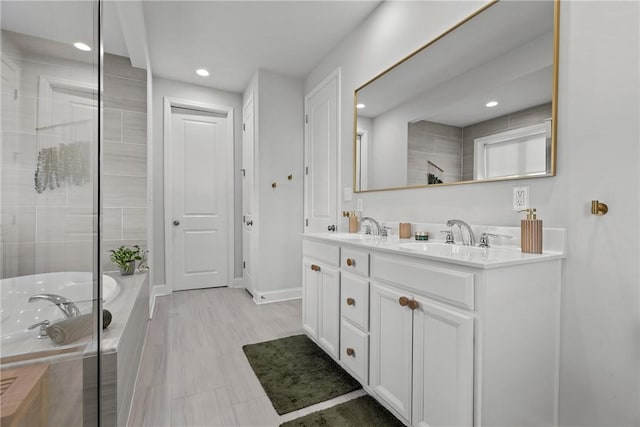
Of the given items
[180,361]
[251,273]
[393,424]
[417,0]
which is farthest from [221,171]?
[393,424]

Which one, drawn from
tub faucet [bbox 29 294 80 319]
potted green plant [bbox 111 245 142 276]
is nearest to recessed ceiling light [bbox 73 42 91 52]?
tub faucet [bbox 29 294 80 319]

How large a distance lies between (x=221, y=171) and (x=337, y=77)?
1994 mm

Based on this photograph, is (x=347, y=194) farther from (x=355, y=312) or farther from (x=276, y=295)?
(x=276, y=295)

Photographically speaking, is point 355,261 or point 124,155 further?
point 124,155

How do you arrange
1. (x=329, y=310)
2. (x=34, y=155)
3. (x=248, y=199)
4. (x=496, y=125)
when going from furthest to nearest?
1. (x=248, y=199)
2. (x=329, y=310)
3. (x=496, y=125)
4. (x=34, y=155)

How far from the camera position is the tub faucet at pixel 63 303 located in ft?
1.75

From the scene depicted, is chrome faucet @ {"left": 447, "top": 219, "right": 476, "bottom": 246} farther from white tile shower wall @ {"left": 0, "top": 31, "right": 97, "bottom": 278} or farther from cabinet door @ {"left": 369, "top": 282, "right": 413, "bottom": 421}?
white tile shower wall @ {"left": 0, "top": 31, "right": 97, "bottom": 278}

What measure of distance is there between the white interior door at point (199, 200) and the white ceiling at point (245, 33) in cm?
68

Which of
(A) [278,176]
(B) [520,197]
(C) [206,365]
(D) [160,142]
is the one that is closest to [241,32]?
(A) [278,176]

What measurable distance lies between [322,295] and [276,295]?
1470mm

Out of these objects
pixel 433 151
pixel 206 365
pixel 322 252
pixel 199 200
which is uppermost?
pixel 433 151

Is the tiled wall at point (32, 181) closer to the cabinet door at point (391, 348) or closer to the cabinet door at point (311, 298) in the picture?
the cabinet door at point (391, 348)

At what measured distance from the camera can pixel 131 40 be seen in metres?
2.44

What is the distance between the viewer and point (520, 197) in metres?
1.39
